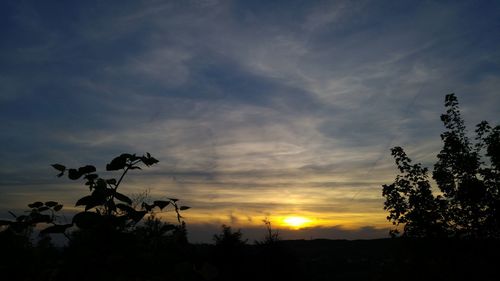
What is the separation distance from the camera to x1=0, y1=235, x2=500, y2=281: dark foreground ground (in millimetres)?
1971

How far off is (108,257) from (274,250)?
125 ft

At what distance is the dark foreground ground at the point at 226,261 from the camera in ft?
6.47

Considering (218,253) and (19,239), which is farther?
(218,253)

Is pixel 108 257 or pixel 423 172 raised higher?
pixel 423 172

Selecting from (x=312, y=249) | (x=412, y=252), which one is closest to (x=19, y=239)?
(x=412, y=252)

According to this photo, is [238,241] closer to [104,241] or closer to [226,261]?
[226,261]

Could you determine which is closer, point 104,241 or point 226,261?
point 104,241

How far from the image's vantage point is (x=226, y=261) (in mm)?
41281

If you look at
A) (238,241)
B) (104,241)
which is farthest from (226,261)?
(104,241)

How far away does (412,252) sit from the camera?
786 inches

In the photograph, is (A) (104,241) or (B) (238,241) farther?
(B) (238,241)

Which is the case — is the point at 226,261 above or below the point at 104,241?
below

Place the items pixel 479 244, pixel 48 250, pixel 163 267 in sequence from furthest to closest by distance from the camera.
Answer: pixel 479 244
pixel 48 250
pixel 163 267

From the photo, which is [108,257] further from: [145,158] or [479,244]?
[479,244]
